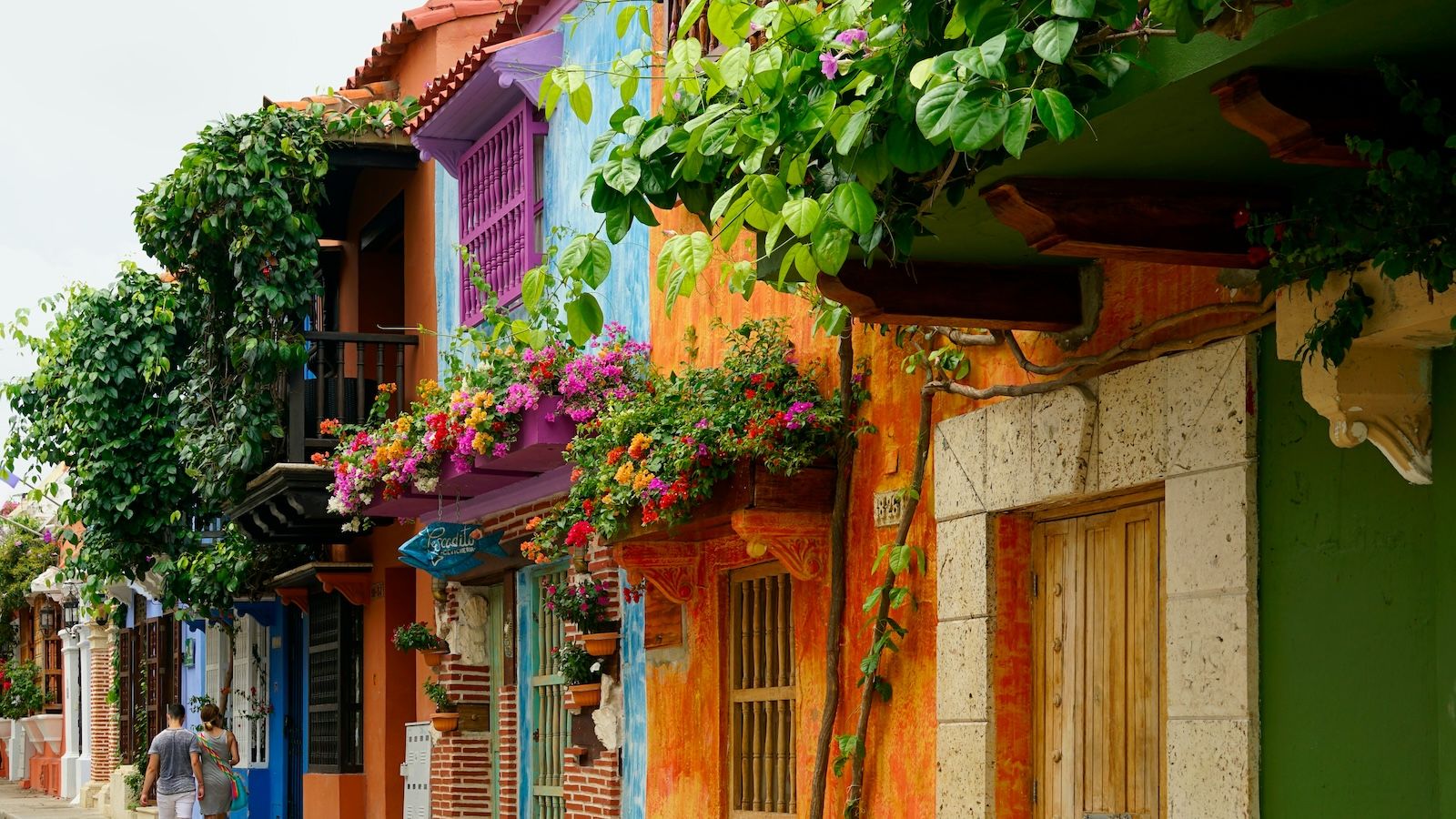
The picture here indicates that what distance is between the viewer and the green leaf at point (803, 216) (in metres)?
4.70

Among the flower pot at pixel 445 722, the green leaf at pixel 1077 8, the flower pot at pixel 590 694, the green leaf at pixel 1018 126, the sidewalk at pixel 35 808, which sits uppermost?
the green leaf at pixel 1077 8

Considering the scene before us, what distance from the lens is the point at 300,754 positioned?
18203 millimetres

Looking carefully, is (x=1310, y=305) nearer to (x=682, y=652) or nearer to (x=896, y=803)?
(x=896, y=803)

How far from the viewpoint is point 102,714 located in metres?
29.0

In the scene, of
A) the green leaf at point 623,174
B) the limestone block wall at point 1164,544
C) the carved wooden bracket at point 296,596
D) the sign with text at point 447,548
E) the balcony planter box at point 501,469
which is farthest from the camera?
the carved wooden bracket at point 296,596

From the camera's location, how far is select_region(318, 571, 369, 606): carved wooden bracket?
16312mm

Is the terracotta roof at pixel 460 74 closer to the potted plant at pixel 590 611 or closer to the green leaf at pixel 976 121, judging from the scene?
the potted plant at pixel 590 611

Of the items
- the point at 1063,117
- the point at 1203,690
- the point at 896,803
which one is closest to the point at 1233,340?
the point at 1203,690

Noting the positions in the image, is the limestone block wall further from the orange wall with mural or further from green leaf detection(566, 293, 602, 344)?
green leaf detection(566, 293, 602, 344)

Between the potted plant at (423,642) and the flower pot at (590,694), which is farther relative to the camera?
the potted plant at (423,642)

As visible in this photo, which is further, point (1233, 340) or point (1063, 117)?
point (1233, 340)

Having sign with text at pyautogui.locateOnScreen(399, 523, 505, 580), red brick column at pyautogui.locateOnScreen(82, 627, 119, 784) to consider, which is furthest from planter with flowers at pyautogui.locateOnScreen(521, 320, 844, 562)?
red brick column at pyautogui.locateOnScreen(82, 627, 119, 784)

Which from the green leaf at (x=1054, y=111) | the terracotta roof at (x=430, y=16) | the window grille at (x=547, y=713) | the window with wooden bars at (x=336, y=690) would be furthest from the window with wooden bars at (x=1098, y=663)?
the window with wooden bars at (x=336, y=690)

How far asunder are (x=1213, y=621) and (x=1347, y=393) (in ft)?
3.41
